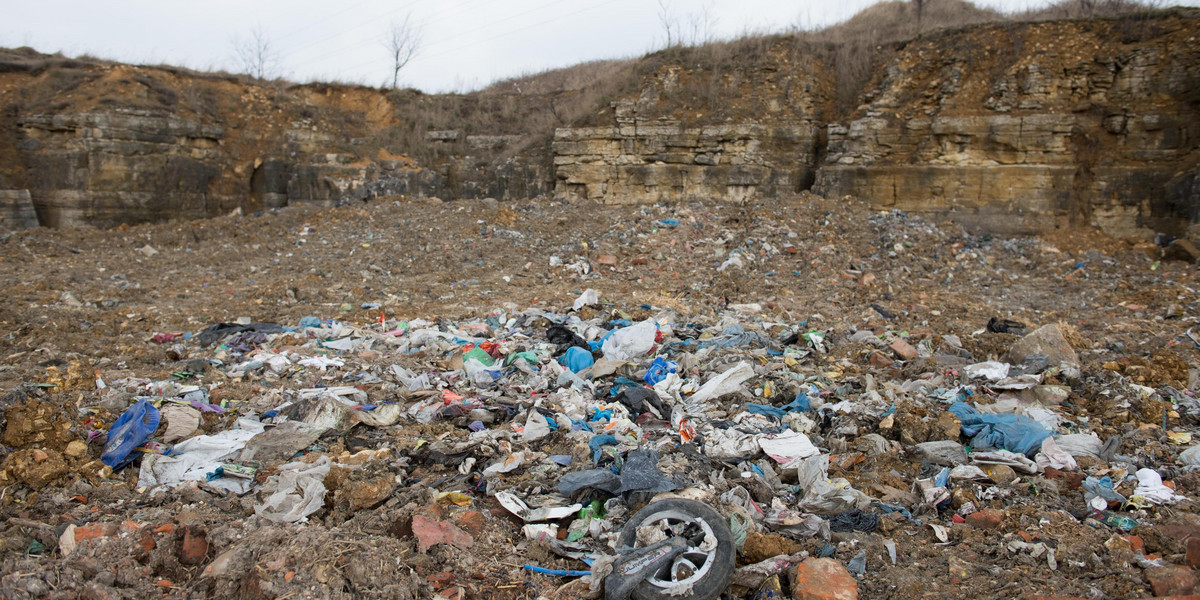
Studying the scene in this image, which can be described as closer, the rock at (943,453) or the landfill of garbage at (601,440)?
the landfill of garbage at (601,440)

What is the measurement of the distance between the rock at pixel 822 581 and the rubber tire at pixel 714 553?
0.93 feet

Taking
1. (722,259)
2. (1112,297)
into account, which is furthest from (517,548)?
(1112,297)

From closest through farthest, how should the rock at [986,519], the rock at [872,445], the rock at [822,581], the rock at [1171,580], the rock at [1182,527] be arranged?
the rock at [1171,580] → the rock at [822,581] → the rock at [1182,527] → the rock at [986,519] → the rock at [872,445]

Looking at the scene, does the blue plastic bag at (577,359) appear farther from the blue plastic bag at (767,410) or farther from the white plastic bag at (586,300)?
the white plastic bag at (586,300)

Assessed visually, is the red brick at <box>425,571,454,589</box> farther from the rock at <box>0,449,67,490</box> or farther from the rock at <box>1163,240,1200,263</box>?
the rock at <box>1163,240,1200,263</box>

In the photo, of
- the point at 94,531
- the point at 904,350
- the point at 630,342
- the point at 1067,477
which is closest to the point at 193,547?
the point at 94,531

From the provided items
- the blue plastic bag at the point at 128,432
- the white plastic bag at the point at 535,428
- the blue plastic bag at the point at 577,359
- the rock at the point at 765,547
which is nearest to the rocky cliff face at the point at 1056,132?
the blue plastic bag at the point at 577,359

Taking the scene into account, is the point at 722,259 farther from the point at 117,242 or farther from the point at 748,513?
the point at 117,242

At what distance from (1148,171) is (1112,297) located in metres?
3.96

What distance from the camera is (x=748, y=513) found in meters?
3.26

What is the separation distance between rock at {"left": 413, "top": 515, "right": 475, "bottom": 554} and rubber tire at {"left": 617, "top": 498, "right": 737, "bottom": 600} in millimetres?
728

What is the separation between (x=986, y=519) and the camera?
127 inches

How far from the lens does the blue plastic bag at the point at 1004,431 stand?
3.93 metres

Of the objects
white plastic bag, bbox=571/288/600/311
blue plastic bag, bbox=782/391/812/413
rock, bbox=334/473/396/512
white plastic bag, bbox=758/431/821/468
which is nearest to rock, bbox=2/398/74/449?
rock, bbox=334/473/396/512
